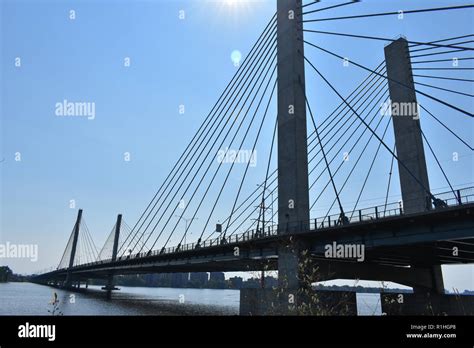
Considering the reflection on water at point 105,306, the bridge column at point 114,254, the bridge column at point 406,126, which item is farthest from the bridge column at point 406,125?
the bridge column at point 114,254

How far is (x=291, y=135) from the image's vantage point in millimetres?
34219

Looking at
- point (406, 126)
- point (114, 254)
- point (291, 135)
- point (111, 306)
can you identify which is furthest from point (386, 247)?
point (114, 254)

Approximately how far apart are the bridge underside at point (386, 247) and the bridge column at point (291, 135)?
1726 mm

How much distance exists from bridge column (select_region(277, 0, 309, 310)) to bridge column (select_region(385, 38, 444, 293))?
1172cm

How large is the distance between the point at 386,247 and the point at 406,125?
17732 millimetres

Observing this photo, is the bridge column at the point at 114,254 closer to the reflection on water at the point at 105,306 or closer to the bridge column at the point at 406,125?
the reflection on water at the point at 105,306

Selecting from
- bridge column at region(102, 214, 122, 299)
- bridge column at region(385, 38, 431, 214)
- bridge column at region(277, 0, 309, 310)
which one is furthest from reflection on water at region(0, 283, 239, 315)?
bridge column at region(385, 38, 431, 214)

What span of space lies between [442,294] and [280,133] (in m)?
28.5

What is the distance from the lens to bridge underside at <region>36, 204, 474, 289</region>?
2489 centimetres

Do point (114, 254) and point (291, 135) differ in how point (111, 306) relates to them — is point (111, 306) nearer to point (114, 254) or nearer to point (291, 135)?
point (114, 254)

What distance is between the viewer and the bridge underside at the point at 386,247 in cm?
2489
